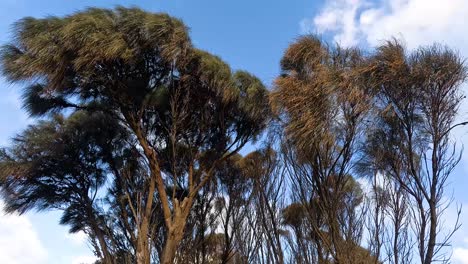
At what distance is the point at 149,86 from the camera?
47.7ft

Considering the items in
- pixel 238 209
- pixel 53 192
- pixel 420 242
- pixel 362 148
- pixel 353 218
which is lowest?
pixel 420 242

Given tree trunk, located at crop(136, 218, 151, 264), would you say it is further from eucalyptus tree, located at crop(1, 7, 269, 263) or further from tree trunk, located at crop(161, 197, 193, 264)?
tree trunk, located at crop(161, 197, 193, 264)

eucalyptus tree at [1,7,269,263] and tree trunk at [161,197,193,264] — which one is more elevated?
eucalyptus tree at [1,7,269,263]

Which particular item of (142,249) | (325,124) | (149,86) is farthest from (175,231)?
(325,124)

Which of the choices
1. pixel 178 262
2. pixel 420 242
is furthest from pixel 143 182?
pixel 420 242

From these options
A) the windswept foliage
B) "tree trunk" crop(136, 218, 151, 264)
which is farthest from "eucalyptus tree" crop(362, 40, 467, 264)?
"tree trunk" crop(136, 218, 151, 264)

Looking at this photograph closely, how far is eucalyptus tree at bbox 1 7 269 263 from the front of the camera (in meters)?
13.1

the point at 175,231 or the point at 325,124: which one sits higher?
the point at 325,124

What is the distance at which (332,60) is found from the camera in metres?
12.1

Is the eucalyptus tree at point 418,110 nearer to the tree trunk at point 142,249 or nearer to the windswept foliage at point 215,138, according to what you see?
the windswept foliage at point 215,138

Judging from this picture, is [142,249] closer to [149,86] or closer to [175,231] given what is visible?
[175,231]

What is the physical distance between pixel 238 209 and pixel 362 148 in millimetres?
7110

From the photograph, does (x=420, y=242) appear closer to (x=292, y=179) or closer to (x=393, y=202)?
(x=393, y=202)

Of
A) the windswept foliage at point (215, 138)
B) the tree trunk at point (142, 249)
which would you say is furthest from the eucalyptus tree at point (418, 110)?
the tree trunk at point (142, 249)
